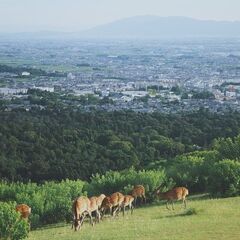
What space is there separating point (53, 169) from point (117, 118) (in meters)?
25.3

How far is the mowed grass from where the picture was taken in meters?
13.9

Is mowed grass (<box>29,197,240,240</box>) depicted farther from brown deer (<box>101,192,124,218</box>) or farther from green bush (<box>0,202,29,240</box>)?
green bush (<box>0,202,29,240</box>)

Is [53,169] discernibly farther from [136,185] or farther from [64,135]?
[136,185]

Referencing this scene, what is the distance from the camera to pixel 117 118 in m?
66.0

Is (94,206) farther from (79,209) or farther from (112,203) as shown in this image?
(79,209)

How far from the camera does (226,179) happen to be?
21.0 m

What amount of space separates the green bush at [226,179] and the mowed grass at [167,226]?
1967mm

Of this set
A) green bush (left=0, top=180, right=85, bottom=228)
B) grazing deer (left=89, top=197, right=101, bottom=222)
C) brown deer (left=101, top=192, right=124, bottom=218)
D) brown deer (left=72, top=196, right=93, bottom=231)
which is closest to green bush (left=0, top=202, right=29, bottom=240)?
brown deer (left=72, top=196, right=93, bottom=231)

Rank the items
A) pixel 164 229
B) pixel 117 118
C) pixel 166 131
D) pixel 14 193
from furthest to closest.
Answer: pixel 117 118, pixel 166 131, pixel 14 193, pixel 164 229

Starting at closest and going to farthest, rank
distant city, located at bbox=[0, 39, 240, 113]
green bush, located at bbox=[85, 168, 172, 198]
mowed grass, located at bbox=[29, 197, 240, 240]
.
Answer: mowed grass, located at bbox=[29, 197, 240, 240] < green bush, located at bbox=[85, 168, 172, 198] < distant city, located at bbox=[0, 39, 240, 113]

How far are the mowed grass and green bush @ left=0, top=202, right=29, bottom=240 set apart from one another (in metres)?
1.12

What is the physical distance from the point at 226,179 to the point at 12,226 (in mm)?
9484

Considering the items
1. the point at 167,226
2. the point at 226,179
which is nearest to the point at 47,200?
the point at 167,226

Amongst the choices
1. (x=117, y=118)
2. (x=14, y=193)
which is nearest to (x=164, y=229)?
(x=14, y=193)
